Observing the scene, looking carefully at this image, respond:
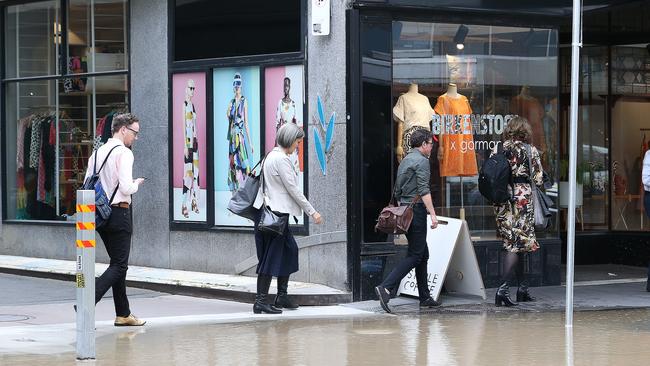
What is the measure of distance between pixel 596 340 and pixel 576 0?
2.85 metres

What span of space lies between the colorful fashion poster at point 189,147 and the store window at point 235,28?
1.22 ft

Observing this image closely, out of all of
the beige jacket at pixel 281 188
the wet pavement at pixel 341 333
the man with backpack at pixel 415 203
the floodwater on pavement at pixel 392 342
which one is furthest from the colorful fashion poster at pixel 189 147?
the floodwater on pavement at pixel 392 342

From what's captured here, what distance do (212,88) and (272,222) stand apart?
3165 millimetres

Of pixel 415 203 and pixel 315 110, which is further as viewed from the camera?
pixel 315 110

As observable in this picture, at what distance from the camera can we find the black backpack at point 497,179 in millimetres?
11664

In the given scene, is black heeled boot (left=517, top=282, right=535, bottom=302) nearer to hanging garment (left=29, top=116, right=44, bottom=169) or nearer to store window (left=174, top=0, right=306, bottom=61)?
store window (left=174, top=0, right=306, bottom=61)

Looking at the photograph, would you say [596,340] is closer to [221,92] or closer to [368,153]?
[368,153]

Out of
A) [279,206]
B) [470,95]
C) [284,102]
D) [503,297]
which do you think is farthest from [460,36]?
[279,206]

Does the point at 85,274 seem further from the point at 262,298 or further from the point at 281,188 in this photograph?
the point at 281,188

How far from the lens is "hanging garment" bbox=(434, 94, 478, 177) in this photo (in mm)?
13070

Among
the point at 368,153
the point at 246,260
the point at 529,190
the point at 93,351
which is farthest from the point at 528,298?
the point at 93,351

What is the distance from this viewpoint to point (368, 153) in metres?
12.1

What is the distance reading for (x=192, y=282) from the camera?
12.9m

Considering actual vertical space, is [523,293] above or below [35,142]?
below
